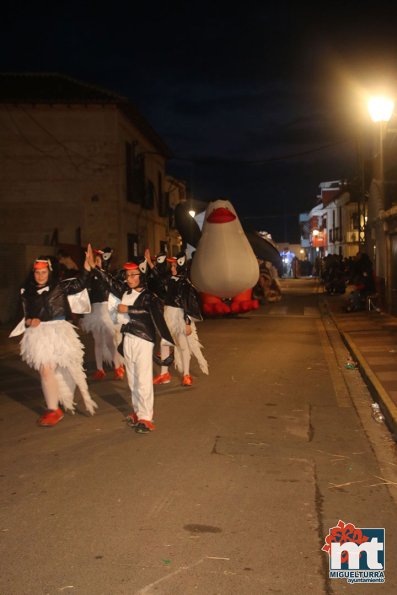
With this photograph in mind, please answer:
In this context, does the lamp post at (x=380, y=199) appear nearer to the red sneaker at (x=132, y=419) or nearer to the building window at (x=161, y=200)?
the red sneaker at (x=132, y=419)

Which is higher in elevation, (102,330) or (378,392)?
(102,330)

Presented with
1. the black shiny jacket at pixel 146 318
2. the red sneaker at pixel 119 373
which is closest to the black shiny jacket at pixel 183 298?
the red sneaker at pixel 119 373

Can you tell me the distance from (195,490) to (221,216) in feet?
36.6

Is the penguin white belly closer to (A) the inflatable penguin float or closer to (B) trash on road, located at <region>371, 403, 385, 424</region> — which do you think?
(A) the inflatable penguin float

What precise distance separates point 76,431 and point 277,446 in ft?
7.25

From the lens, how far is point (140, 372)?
7.12 m

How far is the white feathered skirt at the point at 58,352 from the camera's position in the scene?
7.41 metres

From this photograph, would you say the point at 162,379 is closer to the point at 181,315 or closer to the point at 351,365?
the point at 181,315

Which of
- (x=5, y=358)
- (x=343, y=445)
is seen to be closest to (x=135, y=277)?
(x=343, y=445)

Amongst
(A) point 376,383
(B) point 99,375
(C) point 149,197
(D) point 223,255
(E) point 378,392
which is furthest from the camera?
(C) point 149,197

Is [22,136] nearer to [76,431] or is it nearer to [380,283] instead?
[380,283]

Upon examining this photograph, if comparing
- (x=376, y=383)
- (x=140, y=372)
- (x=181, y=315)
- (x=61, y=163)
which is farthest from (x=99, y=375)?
(x=61, y=163)

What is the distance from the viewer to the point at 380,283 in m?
22.0

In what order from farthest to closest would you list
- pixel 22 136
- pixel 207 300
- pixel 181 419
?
pixel 22 136 < pixel 207 300 < pixel 181 419
